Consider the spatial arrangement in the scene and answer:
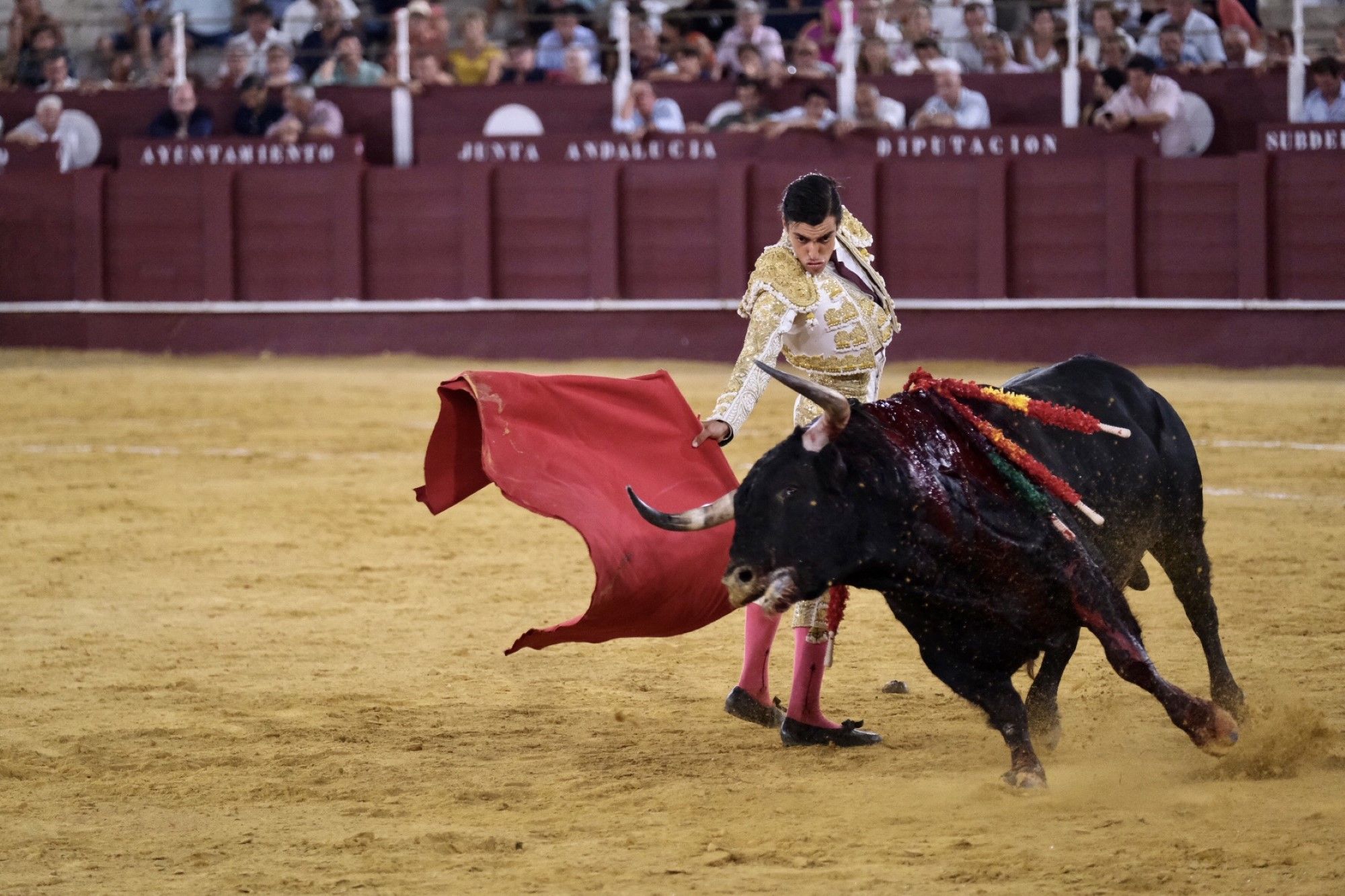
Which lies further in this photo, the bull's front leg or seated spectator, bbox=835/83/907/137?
seated spectator, bbox=835/83/907/137

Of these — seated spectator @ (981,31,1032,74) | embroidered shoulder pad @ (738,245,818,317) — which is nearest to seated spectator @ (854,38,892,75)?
seated spectator @ (981,31,1032,74)

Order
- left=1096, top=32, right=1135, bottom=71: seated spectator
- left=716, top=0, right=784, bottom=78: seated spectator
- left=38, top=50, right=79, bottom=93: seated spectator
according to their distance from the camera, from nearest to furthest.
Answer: left=1096, top=32, right=1135, bottom=71: seated spectator
left=716, top=0, right=784, bottom=78: seated spectator
left=38, top=50, right=79, bottom=93: seated spectator

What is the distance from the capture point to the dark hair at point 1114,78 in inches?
379

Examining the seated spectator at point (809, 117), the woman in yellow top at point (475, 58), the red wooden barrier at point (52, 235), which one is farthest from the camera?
the red wooden barrier at point (52, 235)

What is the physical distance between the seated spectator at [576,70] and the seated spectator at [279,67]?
1.69 meters

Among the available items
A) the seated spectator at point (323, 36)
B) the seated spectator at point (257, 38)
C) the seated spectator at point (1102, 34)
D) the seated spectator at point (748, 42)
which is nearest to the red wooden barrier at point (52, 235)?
the seated spectator at point (257, 38)

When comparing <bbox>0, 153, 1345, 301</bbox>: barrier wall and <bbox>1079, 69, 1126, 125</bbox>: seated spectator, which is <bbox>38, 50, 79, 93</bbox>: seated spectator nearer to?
<bbox>0, 153, 1345, 301</bbox>: barrier wall

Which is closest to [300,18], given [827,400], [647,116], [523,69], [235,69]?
[235,69]

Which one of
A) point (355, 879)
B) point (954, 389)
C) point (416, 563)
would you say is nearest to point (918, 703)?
point (954, 389)

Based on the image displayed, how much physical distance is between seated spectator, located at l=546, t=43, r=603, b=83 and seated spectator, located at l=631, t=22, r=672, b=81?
9.7 inches

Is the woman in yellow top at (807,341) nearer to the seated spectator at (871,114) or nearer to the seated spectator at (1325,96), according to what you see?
the seated spectator at (1325,96)

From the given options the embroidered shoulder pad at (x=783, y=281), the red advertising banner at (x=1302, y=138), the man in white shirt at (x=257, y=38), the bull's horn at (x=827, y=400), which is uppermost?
the man in white shirt at (x=257, y=38)

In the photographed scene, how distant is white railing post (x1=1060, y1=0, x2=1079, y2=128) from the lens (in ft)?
32.0

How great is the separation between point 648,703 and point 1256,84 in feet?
23.2
